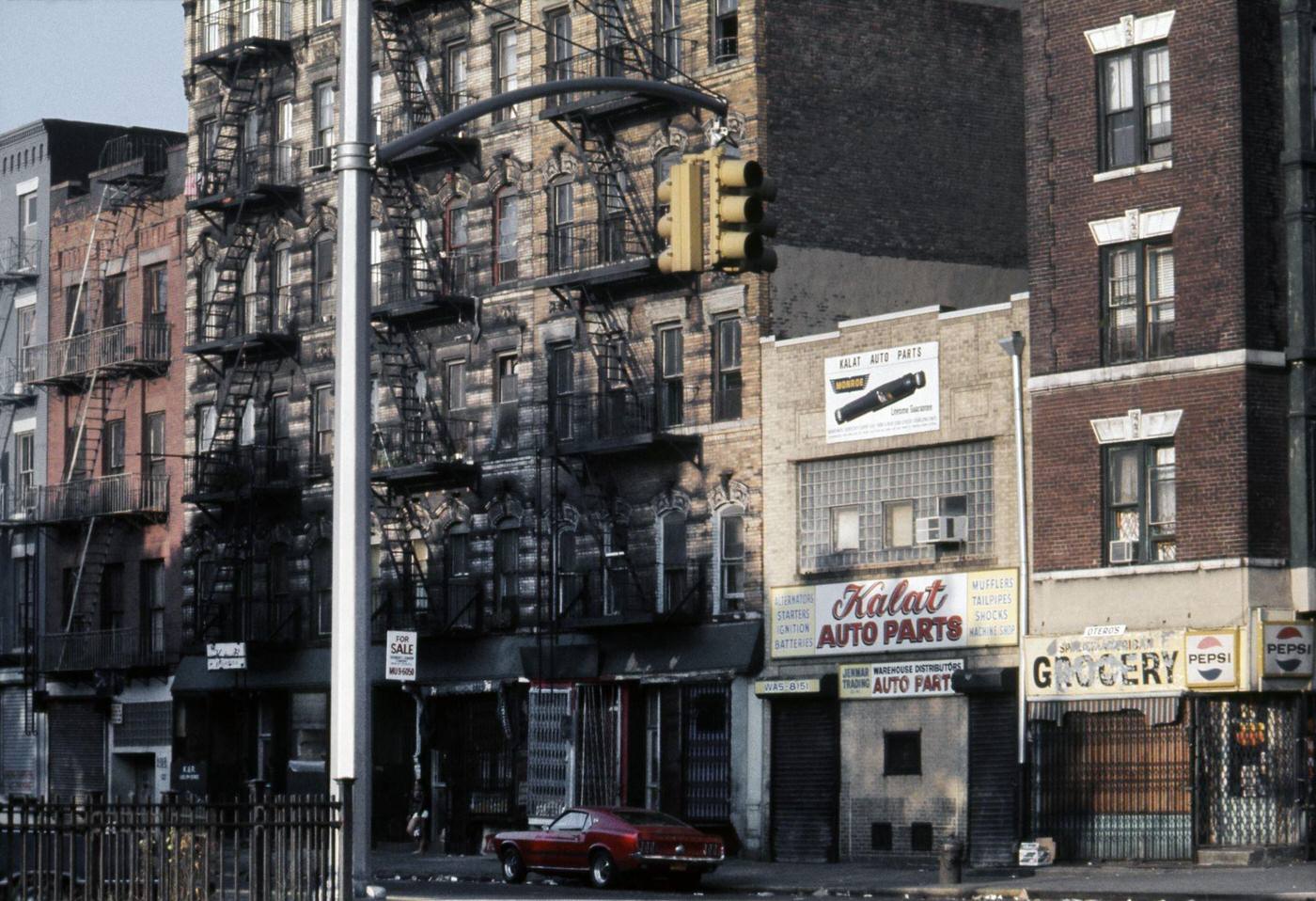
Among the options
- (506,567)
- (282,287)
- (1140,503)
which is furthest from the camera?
(282,287)

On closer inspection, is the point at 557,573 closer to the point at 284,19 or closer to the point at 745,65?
the point at 745,65

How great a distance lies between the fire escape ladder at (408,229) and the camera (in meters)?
54.0

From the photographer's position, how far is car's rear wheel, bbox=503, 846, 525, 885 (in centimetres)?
4069

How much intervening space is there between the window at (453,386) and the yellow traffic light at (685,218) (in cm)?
3509

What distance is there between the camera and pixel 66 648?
6344cm

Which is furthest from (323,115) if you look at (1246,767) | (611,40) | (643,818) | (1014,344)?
(1246,767)

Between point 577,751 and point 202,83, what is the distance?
2128 centimetres

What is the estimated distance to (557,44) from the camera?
169 feet

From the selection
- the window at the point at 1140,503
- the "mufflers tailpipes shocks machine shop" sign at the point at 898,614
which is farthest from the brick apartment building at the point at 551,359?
the window at the point at 1140,503

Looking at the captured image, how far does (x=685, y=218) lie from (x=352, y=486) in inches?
158

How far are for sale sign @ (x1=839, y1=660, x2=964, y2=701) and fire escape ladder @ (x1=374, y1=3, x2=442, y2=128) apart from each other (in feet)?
54.1

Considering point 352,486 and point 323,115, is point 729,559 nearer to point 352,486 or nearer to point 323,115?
point 323,115

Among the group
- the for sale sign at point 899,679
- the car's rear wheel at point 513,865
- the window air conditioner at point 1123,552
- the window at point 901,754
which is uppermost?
the window air conditioner at point 1123,552

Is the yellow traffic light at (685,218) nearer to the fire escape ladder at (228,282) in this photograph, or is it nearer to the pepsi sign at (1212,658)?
the pepsi sign at (1212,658)
